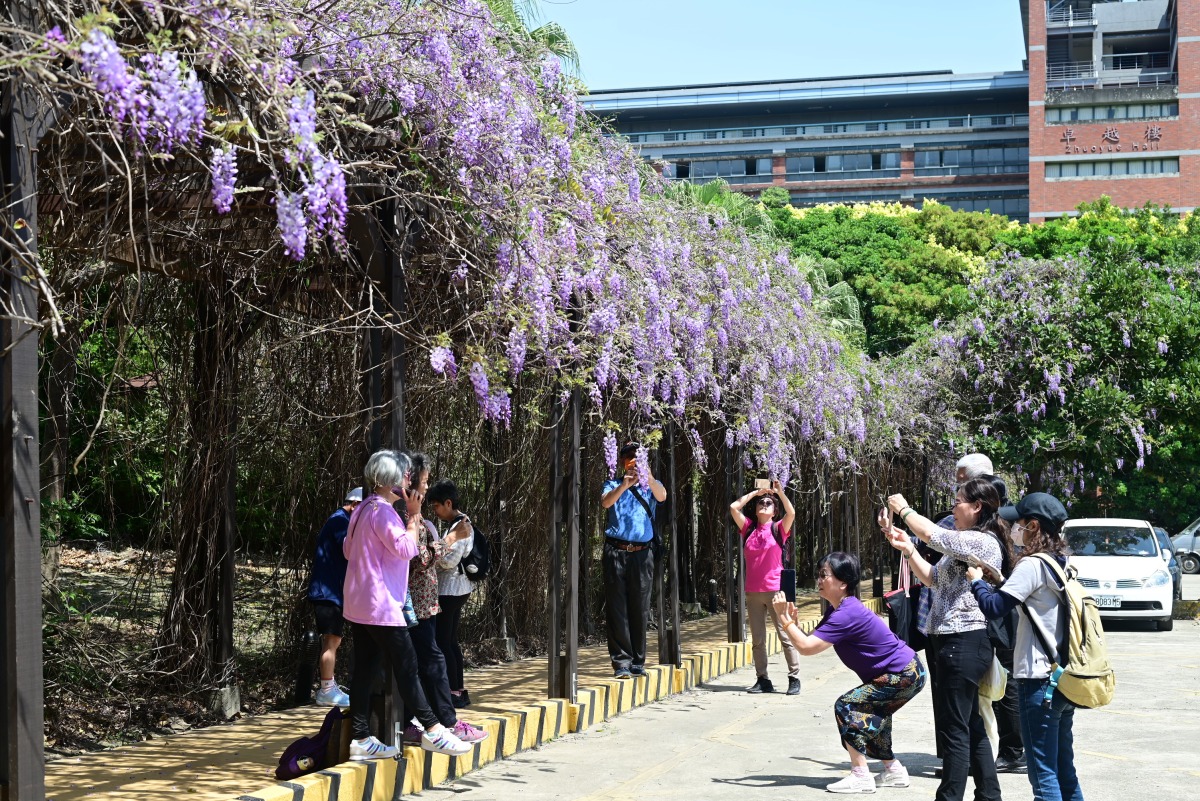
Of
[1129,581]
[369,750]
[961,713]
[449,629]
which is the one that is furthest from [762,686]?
[1129,581]

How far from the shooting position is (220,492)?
9.16m

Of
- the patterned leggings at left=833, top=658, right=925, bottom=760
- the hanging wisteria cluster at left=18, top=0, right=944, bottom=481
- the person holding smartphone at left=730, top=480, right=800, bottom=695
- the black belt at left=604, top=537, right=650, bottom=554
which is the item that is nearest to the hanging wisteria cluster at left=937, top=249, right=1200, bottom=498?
the hanging wisteria cluster at left=18, top=0, right=944, bottom=481

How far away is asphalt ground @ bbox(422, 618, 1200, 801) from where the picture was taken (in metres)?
7.44

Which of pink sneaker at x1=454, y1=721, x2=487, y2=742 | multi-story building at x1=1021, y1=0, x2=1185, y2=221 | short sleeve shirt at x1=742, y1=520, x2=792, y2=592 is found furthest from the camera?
multi-story building at x1=1021, y1=0, x2=1185, y2=221

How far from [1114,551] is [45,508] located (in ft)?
47.8

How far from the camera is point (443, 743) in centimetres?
711

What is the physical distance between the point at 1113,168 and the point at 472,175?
6565 centimetres

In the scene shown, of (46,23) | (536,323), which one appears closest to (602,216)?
(536,323)

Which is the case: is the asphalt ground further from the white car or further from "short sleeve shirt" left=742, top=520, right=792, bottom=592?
the white car

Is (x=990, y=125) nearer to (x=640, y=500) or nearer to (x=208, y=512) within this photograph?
(x=640, y=500)

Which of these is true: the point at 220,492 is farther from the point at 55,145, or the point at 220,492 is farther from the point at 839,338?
the point at 839,338

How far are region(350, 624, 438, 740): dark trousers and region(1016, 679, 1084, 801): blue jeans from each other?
9.44ft

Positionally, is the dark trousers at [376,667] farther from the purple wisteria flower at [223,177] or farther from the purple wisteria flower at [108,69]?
the purple wisteria flower at [108,69]

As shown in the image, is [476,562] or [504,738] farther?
[476,562]
